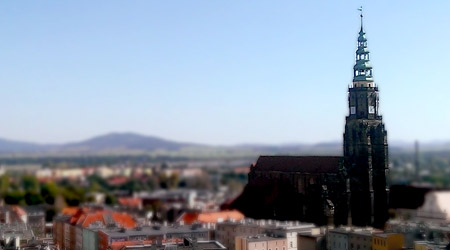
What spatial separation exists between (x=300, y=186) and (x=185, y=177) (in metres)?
117

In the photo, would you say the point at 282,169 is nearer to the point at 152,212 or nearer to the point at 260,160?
the point at 260,160

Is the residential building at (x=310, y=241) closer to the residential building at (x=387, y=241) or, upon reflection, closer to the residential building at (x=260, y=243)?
the residential building at (x=260, y=243)

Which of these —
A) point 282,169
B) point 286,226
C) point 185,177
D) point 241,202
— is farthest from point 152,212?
point 185,177

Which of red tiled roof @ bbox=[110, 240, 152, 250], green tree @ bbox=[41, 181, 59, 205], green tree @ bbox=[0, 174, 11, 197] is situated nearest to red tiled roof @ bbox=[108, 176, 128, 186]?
green tree @ bbox=[0, 174, 11, 197]

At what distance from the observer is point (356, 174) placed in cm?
7000

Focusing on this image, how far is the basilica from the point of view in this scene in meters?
69.2

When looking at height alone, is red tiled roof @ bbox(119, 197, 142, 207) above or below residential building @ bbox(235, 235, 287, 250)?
below

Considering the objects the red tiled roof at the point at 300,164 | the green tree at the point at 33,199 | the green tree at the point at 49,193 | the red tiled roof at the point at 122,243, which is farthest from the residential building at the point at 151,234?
the green tree at the point at 49,193

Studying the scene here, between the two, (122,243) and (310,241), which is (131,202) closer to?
(122,243)

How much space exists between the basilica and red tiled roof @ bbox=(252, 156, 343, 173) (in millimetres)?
110

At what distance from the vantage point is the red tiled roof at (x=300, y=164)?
70.4 meters

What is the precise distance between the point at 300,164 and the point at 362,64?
39.5 feet

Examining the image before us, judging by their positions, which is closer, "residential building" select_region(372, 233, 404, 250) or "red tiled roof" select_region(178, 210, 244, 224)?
"residential building" select_region(372, 233, 404, 250)

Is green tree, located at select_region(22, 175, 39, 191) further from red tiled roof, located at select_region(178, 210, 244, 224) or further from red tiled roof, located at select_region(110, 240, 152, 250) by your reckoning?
red tiled roof, located at select_region(110, 240, 152, 250)
